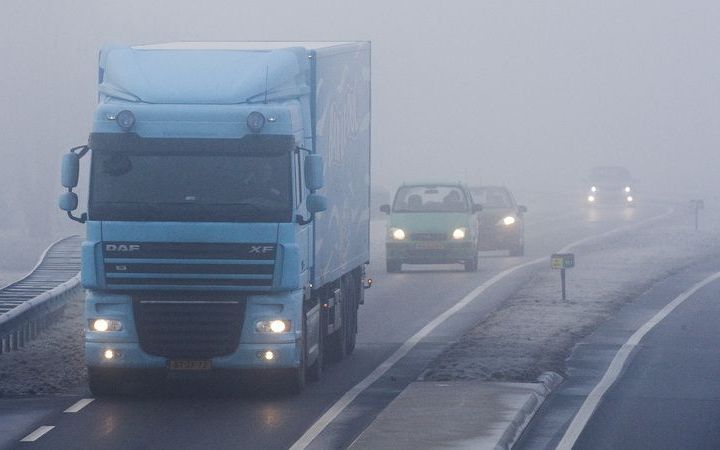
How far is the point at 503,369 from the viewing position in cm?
1850

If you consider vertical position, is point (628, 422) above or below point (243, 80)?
below

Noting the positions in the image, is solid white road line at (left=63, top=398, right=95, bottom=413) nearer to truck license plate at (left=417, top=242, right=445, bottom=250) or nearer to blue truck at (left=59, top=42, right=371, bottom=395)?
blue truck at (left=59, top=42, right=371, bottom=395)

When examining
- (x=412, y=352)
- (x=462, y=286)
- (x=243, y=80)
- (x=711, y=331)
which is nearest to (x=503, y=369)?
(x=412, y=352)

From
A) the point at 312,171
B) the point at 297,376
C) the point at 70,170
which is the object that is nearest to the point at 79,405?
the point at 297,376

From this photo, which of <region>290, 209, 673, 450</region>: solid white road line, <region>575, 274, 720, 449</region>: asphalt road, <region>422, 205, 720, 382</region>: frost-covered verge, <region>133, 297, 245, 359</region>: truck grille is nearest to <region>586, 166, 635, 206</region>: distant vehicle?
<region>422, 205, 720, 382</region>: frost-covered verge

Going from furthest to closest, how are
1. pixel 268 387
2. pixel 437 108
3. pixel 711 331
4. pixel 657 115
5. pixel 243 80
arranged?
pixel 437 108, pixel 657 115, pixel 711 331, pixel 268 387, pixel 243 80

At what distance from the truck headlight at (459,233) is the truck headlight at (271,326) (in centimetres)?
1850

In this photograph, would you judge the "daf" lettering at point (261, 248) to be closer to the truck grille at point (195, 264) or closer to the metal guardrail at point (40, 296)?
the truck grille at point (195, 264)

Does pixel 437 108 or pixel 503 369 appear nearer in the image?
pixel 503 369

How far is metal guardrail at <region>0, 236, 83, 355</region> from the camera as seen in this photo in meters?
20.9

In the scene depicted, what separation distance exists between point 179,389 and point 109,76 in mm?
3433

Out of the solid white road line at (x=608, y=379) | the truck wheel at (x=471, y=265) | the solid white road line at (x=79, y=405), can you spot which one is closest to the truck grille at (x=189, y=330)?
the solid white road line at (x=79, y=405)

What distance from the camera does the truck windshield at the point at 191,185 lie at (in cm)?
1597

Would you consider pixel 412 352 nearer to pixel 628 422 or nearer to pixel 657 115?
pixel 628 422
